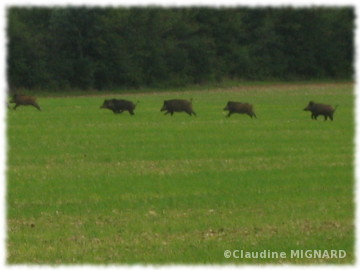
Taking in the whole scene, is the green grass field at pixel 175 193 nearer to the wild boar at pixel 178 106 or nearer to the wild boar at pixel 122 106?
the wild boar at pixel 178 106

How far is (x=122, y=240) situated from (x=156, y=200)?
2745 mm

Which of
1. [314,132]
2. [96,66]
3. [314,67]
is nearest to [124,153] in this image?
[314,132]

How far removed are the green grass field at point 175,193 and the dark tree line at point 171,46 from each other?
2820 cm

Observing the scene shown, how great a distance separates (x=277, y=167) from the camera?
53.7ft

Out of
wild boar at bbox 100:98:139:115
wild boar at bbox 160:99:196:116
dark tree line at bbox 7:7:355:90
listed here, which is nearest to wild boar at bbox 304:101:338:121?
wild boar at bbox 160:99:196:116

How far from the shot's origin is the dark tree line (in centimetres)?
5281

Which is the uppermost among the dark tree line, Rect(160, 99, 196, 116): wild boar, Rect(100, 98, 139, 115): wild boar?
the dark tree line

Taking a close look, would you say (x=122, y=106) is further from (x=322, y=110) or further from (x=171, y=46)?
(x=171, y=46)

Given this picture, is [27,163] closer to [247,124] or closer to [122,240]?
[122,240]

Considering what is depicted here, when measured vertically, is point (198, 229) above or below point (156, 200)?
below

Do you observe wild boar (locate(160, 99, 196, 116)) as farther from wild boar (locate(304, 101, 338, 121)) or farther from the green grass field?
wild boar (locate(304, 101, 338, 121))

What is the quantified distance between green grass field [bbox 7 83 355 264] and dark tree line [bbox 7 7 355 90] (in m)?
28.2

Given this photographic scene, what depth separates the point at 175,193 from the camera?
13.0 meters

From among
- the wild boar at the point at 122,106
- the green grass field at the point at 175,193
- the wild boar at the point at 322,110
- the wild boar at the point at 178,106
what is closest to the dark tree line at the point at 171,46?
the wild boar at the point at 122,106
